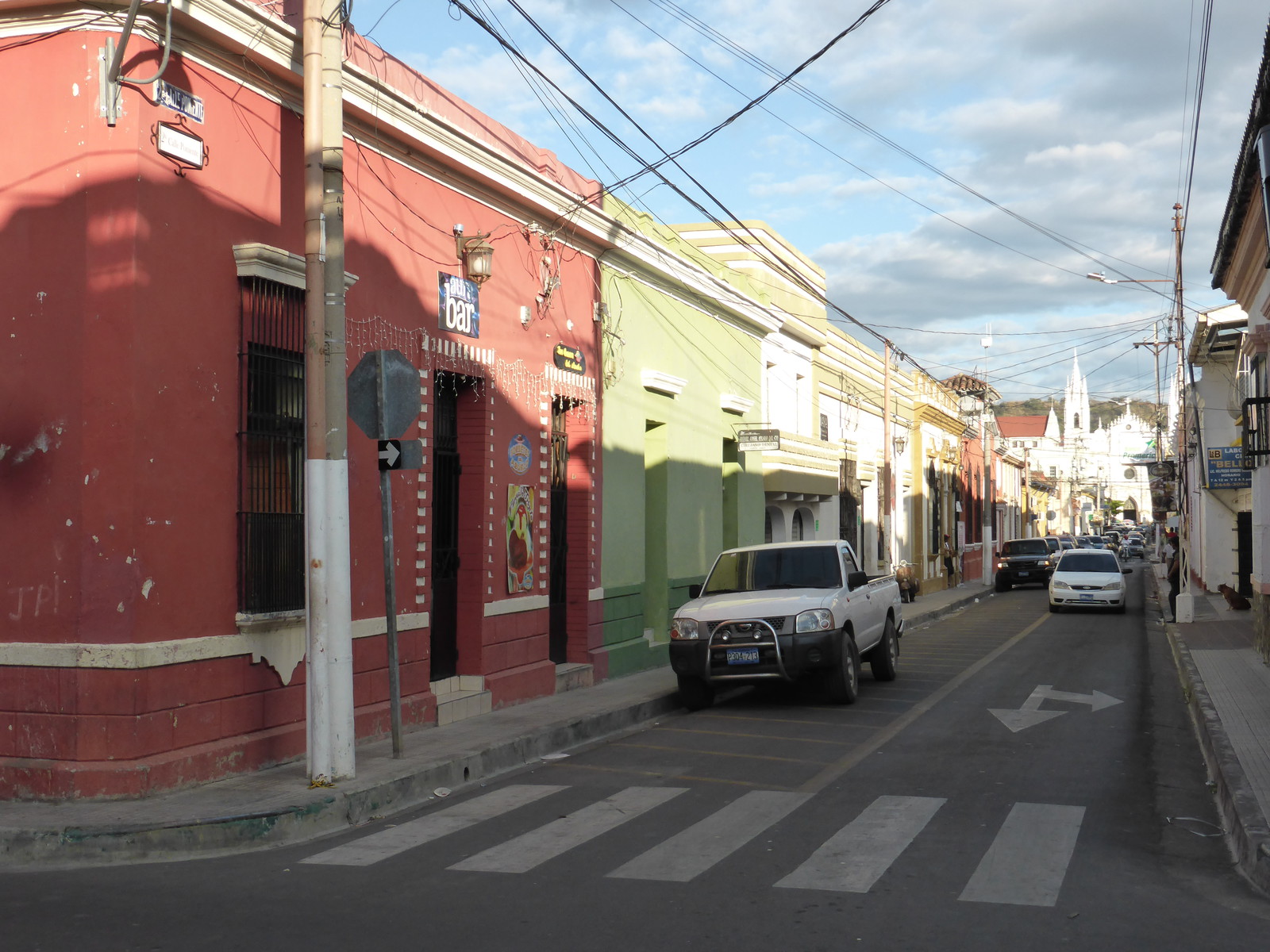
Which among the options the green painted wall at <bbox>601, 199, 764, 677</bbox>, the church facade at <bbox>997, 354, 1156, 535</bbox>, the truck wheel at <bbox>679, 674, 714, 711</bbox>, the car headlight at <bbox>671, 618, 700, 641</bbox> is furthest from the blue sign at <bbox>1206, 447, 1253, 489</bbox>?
the church facade at <bbox>997, 354, 1156, 535</bbox>

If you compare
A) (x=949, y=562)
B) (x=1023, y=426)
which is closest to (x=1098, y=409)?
(x=1023, y=426)

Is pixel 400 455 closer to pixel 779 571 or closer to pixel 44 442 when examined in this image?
pixel 44 442

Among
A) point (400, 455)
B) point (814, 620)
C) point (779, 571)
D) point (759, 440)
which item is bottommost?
point (814, 620)

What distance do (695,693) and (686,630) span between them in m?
0.78

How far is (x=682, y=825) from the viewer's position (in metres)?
7.78

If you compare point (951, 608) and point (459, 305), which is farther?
point (951, 608)

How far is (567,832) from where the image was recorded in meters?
7.66

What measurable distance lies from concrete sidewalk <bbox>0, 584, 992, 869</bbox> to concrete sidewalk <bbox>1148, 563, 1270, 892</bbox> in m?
5.45

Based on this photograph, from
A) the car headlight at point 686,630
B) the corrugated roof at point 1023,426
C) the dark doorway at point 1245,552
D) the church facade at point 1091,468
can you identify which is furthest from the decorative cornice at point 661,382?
the church facade at point 1091,468

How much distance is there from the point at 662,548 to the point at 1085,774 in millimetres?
9594

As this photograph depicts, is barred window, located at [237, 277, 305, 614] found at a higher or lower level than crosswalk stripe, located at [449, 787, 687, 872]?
higher

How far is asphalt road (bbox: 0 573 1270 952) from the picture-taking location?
548 cm

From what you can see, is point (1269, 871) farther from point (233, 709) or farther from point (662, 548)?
point (662, 548)

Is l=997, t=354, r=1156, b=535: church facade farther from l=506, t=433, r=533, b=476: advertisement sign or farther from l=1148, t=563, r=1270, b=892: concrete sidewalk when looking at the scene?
l=506, t=433, r=533, b=476: advertisement sign
